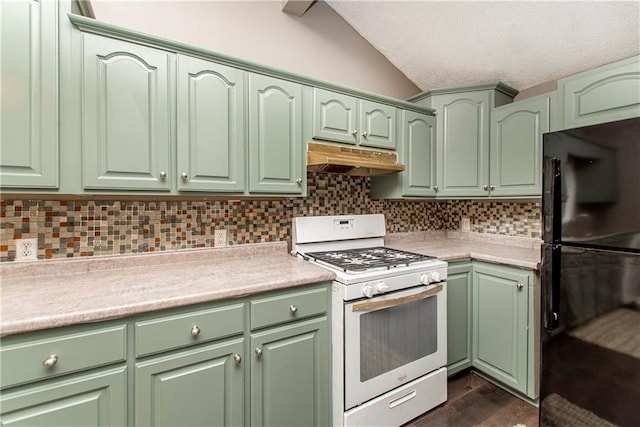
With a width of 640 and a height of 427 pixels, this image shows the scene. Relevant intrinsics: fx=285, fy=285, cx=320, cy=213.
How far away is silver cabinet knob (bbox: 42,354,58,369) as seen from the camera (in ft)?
3.00

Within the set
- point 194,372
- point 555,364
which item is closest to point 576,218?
point 555,364

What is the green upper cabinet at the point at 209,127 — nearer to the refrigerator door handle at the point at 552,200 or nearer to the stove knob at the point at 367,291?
the stove knob at the point at 367,291

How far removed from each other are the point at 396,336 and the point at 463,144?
1.66 m

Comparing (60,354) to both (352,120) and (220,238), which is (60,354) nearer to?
(220,238)

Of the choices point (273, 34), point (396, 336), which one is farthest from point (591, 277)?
point (273, 34)

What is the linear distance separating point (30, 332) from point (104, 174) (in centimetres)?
68

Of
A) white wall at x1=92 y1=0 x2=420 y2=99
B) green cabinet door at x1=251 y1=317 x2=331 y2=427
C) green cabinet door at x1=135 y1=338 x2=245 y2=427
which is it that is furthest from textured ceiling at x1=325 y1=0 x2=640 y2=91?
green cabinet door at x1=135 y1=338 x2=245 y2=427

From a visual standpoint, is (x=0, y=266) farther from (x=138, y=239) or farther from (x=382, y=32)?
(x=382, y=32)

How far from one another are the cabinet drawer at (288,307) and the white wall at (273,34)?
1.50 m

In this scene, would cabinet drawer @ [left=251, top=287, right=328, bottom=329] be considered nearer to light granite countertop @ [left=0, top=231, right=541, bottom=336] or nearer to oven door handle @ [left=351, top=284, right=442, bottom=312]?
light granite countertop @ [left=0, top=231, right=541, bottom=336]

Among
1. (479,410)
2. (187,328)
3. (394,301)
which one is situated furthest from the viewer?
(479,410)

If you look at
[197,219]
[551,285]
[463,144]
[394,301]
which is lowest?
[394,301]

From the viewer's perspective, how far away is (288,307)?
1364 mm

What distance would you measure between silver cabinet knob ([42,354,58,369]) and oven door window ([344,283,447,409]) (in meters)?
1.13
